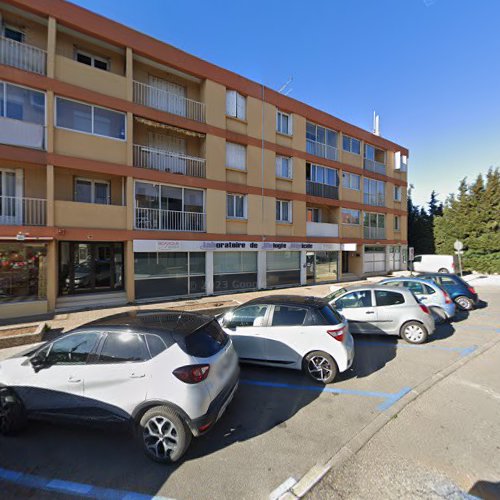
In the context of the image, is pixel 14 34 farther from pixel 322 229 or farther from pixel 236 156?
pixel 322 229

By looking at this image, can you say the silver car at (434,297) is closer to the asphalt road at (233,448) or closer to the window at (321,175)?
the asphalt road at (233,448)

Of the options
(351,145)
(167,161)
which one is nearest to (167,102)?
(167,161)

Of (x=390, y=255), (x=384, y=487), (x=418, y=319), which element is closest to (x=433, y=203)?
(x=390, y=255)

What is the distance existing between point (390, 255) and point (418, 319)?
62.3 ft

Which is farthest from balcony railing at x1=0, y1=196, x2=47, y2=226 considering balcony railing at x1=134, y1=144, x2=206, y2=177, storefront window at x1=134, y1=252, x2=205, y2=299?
balcony railing at x1=134, y1=144, x2=206, y2=177

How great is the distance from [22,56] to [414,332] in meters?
15.8

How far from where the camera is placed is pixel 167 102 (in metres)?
13.2

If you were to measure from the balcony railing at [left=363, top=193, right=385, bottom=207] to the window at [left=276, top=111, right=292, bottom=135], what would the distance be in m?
8.76

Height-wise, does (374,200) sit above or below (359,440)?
above

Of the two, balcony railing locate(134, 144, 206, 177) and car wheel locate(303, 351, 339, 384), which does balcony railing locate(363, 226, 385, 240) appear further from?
car wheel locate(303, 351, 339, 384)

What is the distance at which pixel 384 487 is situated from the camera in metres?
2.68

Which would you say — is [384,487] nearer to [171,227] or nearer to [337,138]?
[171,227]

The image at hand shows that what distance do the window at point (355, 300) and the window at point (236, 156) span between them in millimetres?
9836

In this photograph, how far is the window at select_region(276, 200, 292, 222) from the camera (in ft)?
55.0
